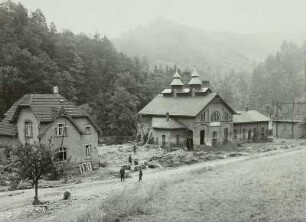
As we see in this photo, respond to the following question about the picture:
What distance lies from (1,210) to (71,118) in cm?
1693

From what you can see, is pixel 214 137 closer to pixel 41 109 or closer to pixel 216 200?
pixel 41 109

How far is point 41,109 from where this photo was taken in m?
39.0

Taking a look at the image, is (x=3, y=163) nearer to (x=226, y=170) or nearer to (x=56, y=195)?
(x=56, y=195)

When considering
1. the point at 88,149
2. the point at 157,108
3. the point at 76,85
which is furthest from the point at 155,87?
the point at 88,149

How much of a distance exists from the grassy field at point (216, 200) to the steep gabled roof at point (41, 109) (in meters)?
14.4

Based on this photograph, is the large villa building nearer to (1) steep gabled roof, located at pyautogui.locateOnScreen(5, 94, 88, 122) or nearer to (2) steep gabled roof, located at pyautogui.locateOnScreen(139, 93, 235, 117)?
(2) steep gabled roof, located at pyautogui.locateOnScreen(139, 93, 235, 117)

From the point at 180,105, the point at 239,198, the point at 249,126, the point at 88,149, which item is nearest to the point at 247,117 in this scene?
the point at 249,126

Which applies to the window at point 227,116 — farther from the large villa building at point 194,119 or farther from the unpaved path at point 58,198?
the unpaved path at point 58,198

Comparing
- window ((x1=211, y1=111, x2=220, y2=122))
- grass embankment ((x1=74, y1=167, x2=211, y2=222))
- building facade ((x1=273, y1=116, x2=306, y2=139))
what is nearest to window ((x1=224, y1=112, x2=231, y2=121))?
window ((x1=211, y1=111, x2=220, y2=122))

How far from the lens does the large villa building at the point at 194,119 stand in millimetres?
55969

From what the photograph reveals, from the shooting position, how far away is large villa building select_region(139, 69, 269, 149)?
184 ft

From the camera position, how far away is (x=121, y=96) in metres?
71.8

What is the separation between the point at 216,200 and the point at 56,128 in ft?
69.7

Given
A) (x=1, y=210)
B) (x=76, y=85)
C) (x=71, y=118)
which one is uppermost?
(x=76, y=85)
